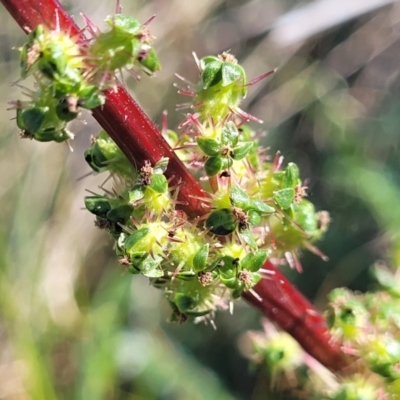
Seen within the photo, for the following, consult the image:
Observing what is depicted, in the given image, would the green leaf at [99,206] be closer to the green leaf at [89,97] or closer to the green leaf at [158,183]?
the green leaf at [158,183]

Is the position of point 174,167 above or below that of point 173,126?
below

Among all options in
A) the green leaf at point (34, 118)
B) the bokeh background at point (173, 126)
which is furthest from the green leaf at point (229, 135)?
the bokeh background at point (173, 126)

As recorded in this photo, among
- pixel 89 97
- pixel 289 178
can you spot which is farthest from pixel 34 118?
pixel 289 178

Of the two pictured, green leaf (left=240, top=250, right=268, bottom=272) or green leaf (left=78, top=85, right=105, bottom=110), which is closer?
green leaf (left=78, top=85, right=105, bottom=110)

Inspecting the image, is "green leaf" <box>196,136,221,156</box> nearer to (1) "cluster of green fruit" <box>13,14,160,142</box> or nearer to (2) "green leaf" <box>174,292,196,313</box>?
(1) "cluster of green fruit" <box>13,14,160,142</box>

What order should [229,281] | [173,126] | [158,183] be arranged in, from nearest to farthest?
[158,183] < [229,281] < [173,126]

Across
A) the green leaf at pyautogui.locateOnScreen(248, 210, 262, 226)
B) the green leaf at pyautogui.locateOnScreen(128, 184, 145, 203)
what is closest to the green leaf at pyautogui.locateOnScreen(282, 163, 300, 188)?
the green leaf at pyautogui.locateOnScreen(248, 210, 262, 226)

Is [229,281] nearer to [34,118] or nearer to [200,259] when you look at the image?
[200,259]
